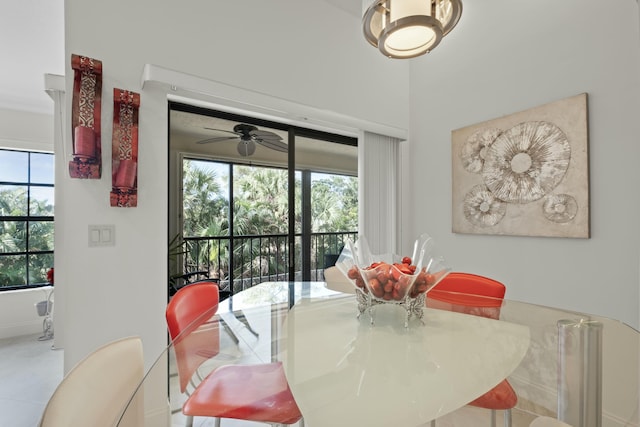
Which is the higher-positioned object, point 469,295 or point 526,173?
point 526,173

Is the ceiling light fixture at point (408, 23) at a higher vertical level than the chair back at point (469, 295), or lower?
higher

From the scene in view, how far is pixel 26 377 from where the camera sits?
2410 millimetres

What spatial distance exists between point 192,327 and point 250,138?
2.02 m

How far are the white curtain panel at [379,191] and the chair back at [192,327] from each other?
173 cm

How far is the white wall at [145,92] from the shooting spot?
165 centimetres

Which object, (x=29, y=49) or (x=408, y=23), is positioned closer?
(x=408, y=23)

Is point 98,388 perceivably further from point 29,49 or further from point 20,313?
point 20,313

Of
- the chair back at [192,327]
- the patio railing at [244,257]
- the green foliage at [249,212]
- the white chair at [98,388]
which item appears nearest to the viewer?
the white chair at [98,388]

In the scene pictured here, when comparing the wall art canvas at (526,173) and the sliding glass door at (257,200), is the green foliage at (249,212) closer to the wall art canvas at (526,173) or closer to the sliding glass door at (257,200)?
the sliding glass door at (257,200)

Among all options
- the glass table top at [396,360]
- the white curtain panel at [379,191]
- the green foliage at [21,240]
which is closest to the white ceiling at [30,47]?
the green foliage at [21,240]

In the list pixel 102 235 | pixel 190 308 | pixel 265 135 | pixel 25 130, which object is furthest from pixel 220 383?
pixel 25 130

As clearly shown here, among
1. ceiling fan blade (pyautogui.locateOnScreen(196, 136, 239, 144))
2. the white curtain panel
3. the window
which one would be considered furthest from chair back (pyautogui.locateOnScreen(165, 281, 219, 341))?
the window

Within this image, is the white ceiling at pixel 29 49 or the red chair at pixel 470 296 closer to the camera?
the red chair at pixel 470 296

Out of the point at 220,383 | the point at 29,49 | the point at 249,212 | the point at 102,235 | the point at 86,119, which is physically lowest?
the point at 220,383
